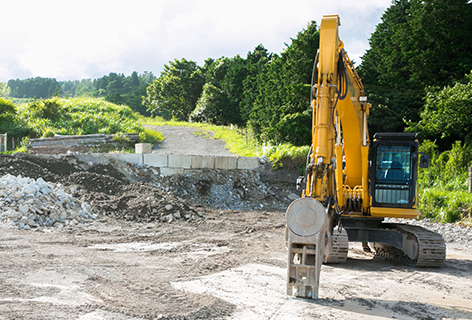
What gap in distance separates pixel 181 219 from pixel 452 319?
8235 mm

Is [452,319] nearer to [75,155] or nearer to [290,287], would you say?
[290,287]

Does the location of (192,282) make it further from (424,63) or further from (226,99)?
(226,99)

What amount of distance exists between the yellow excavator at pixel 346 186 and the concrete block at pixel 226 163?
823 cm

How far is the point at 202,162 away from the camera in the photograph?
54.1 feet

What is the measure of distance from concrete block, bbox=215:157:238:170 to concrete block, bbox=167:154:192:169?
116cm

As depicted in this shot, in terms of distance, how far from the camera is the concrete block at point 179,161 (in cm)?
1622

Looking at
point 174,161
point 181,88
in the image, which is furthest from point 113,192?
point 181,88

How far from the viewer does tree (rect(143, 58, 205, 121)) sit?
4159cm

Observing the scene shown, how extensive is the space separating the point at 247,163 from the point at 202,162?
75.4 inches

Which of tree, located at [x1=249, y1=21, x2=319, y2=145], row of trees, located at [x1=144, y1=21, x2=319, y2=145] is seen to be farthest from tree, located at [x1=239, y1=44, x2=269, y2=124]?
tree, located at [x1=249, y1=21, x2=319, y2=145]

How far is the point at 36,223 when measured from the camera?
31.7ft

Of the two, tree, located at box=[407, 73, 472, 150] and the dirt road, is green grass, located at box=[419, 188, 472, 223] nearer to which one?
tree, located at box=[407, 73, 472, 150]

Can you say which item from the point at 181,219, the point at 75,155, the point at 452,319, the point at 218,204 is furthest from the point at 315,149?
the point at 75,155

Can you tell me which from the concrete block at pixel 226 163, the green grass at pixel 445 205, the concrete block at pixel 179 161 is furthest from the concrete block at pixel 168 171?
the green grass at pixel 445 205
